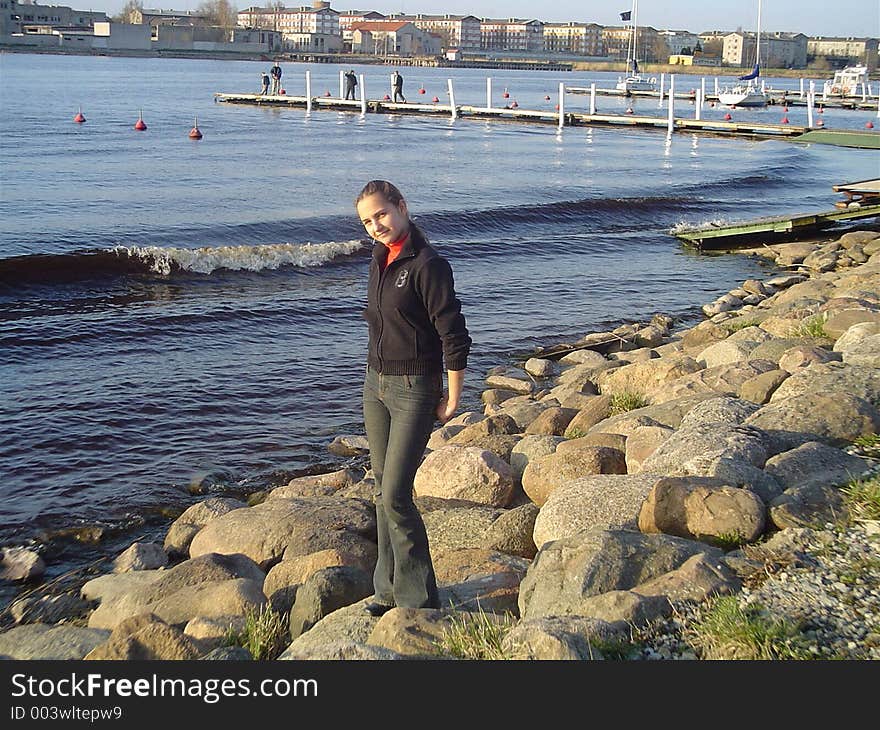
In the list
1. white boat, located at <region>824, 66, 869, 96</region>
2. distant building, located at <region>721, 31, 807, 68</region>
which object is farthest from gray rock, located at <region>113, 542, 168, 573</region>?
distant building, located at <region>721, 31, 807, 68</region>

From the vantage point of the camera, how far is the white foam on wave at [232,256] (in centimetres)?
1759

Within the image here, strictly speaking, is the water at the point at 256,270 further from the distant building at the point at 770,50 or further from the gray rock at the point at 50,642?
the distant building at the point at 770,50

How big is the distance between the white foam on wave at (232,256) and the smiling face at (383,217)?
1370cm

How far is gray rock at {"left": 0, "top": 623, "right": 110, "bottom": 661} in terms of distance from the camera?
516cm

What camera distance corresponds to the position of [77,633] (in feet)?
17.8

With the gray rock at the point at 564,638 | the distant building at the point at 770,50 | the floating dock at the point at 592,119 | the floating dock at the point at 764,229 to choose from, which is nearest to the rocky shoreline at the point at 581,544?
the gray rock at the point at 564,638

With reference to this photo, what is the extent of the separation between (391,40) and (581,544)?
570 ft

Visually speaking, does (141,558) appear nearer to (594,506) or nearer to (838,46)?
(594,506)

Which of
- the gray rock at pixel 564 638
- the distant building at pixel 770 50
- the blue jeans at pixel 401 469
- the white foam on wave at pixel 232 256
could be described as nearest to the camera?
the gray rock at pixel 564 638

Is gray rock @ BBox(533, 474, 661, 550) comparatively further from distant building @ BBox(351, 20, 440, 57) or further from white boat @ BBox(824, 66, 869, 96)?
distant building @ BBox(351, 20, 440, 57)

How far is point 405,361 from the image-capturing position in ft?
14.4

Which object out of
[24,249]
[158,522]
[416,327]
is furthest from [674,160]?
[416,327]

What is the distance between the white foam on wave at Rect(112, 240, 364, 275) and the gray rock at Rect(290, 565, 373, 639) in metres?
13.1

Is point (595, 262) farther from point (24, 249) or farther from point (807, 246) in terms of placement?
point (24, 249)
